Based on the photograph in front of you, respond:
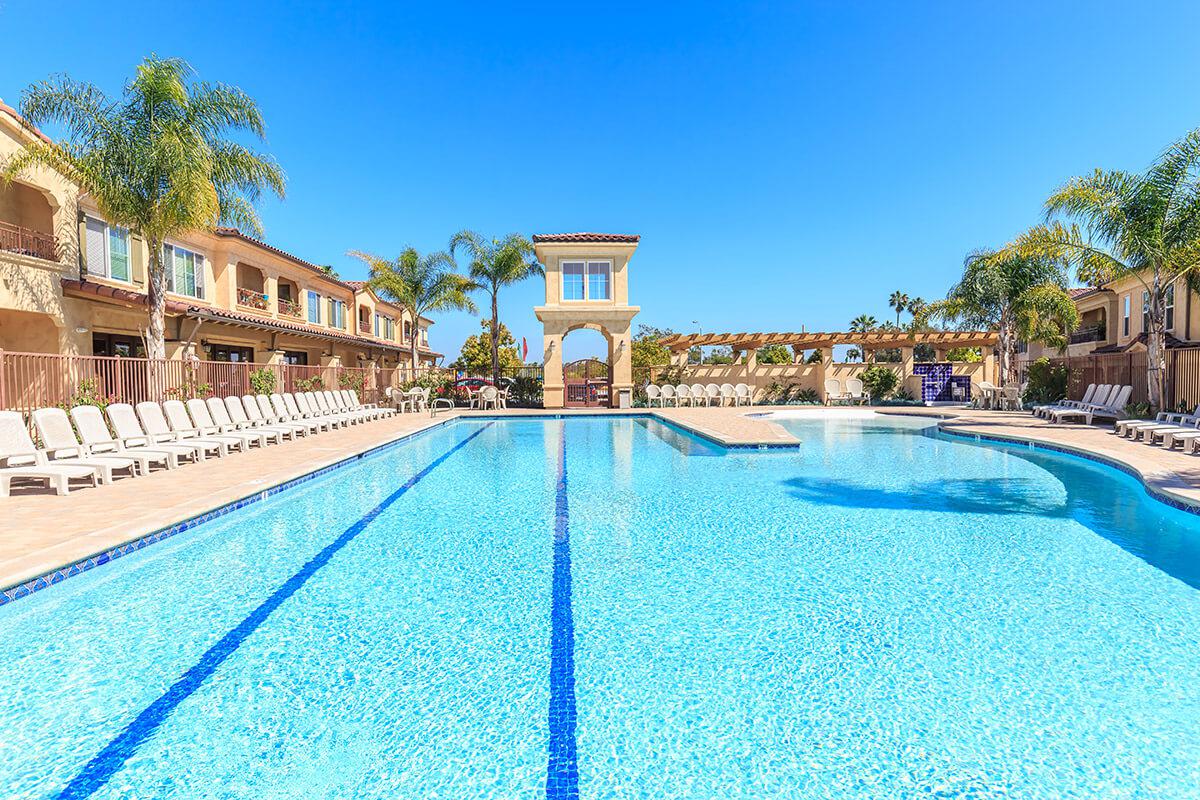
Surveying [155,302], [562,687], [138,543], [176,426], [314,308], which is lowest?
[562,687]

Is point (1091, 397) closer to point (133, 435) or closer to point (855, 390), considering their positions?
point (855, 390)

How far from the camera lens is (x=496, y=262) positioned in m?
25.7

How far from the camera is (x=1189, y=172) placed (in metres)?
13.4

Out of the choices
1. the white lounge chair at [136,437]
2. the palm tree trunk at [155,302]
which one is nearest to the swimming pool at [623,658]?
the white lounge chair at [136,437]

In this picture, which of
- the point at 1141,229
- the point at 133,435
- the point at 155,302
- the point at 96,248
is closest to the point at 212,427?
the point at 133,435

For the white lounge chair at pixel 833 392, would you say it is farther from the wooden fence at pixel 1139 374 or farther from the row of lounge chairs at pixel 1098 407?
the row of lounge chairs at pixel 1098 407

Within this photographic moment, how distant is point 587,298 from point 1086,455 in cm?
1709

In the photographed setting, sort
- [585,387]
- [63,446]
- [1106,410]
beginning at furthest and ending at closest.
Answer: [585,387] → [1106,410] → [63,446]

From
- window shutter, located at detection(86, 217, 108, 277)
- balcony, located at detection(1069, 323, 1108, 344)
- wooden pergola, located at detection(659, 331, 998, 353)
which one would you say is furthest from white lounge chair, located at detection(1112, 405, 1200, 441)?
window shutter, located at detection(86, 217, 108, 277)

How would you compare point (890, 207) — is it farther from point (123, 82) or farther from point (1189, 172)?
point (123, 82)

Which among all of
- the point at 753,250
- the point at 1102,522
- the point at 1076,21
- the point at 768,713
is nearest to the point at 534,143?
the point at 753,250

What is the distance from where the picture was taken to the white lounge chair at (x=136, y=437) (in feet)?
30.6

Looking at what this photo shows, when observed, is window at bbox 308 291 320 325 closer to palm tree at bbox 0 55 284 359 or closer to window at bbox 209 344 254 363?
window at bbox 209 344 254 363

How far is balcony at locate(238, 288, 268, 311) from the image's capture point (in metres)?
22.3
